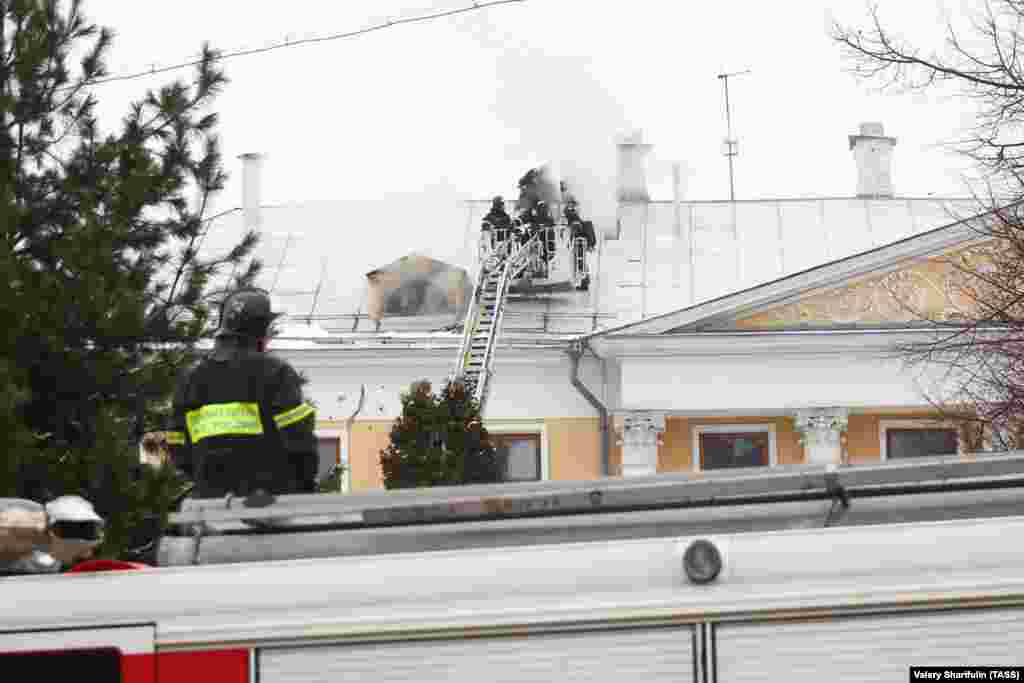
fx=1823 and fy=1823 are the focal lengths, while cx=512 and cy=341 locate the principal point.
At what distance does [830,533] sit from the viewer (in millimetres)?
4402

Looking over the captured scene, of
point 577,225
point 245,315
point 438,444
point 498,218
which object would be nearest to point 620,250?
point 577,225

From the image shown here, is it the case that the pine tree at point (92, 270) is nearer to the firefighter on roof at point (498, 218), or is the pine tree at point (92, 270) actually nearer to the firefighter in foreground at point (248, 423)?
the firefighter in foreground at point (248, 423)

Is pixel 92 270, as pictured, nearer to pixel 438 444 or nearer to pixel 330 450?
pixel 438 444

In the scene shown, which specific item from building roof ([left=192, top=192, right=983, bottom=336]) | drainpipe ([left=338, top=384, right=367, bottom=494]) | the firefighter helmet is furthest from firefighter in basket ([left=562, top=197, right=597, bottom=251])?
the firefighter helmet

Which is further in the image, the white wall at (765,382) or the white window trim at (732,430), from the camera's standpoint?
the white window trim at (732,430)

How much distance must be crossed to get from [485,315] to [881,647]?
20173mm

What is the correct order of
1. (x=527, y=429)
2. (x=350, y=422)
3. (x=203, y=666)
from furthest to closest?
1. (x=527, y=429)
2. (x=350, y=422)
3. (x=203, y=666)

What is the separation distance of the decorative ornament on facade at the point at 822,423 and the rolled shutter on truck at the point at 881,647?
20667 mm

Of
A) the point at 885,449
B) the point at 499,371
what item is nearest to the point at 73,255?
the point at 499,371

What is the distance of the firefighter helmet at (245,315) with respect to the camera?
5754mm

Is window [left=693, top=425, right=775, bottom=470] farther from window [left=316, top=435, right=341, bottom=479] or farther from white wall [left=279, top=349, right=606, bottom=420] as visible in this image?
window [left=316, top=435, right=341, bottom=479]

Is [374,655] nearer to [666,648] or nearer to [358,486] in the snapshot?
[666,648]

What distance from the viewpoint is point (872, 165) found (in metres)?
29.9

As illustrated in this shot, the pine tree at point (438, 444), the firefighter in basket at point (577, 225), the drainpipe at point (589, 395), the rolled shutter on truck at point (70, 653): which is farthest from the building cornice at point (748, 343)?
the rolled shutter on truck at point (70, 653)
